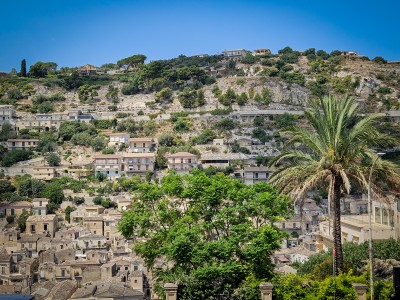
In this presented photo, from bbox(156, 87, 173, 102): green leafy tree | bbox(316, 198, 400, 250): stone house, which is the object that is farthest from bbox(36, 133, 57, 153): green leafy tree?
bbox(316, 198, 400, 250): stone house

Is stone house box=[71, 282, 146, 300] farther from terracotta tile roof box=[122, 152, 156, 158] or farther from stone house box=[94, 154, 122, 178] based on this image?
terracotta tile roof box=[122, 152, 156, 158]

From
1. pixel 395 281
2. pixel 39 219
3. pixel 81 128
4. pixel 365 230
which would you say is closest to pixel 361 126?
pixel 395 281

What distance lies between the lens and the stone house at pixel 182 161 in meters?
64.9

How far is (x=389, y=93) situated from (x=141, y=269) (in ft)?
Answer: 236

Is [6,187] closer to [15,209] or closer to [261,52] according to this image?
[15,209]

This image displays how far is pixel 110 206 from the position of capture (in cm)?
5572

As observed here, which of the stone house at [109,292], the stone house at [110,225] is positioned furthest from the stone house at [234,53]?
the stone house at [109,292]

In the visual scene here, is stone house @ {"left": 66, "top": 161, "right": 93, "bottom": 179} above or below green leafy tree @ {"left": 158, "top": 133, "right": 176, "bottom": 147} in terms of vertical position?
below

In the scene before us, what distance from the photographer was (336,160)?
12.3m

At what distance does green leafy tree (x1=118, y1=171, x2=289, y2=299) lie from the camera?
41.5 ft

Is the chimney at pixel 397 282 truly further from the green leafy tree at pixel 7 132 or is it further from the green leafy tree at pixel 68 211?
the green leafy tree at pixel 7 132

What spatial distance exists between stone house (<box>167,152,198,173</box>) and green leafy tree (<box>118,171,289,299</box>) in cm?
4968

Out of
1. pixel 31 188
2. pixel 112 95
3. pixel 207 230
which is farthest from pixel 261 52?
pixel 207 230

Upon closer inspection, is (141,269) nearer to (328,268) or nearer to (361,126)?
(328,268)
